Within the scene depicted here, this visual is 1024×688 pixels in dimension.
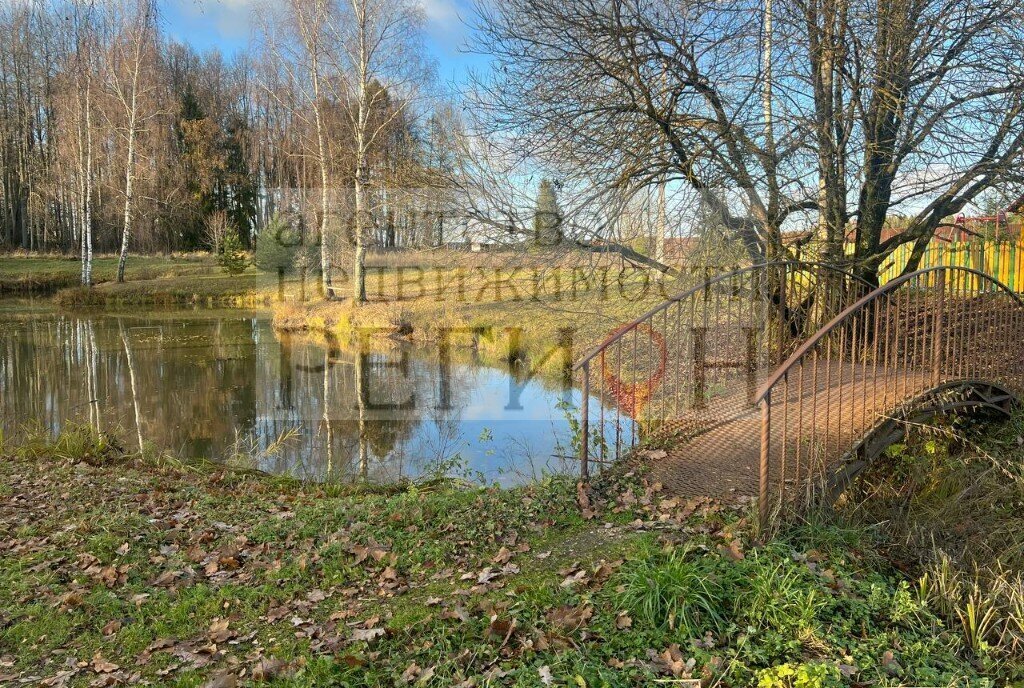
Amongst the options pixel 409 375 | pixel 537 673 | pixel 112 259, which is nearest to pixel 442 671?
pixel 537 673

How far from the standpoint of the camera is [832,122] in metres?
7.51

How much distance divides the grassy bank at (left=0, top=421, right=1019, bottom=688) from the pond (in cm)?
233

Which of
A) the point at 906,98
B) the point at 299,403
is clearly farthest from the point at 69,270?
the point at 906,98

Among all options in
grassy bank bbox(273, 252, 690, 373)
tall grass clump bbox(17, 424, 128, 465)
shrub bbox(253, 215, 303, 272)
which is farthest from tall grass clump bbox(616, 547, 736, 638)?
shrub bbox(253, 215, 303, 272)

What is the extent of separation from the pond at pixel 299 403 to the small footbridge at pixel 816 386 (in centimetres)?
168

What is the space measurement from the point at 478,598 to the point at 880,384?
4.32 metres

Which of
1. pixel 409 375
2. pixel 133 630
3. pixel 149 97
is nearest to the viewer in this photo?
pixel 133 630

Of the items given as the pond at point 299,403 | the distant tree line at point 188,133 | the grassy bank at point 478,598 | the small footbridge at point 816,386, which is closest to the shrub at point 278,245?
the distant tree line at point 188,133

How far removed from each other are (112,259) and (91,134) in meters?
7.62

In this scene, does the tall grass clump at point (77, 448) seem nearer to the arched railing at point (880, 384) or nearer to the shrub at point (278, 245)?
the arched railing at point (880, 384)

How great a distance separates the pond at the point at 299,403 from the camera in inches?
340

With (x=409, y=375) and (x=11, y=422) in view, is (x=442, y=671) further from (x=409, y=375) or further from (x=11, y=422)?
(x=409, y=375)

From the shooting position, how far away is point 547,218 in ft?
29.0

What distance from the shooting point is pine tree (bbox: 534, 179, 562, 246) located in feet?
28.7
